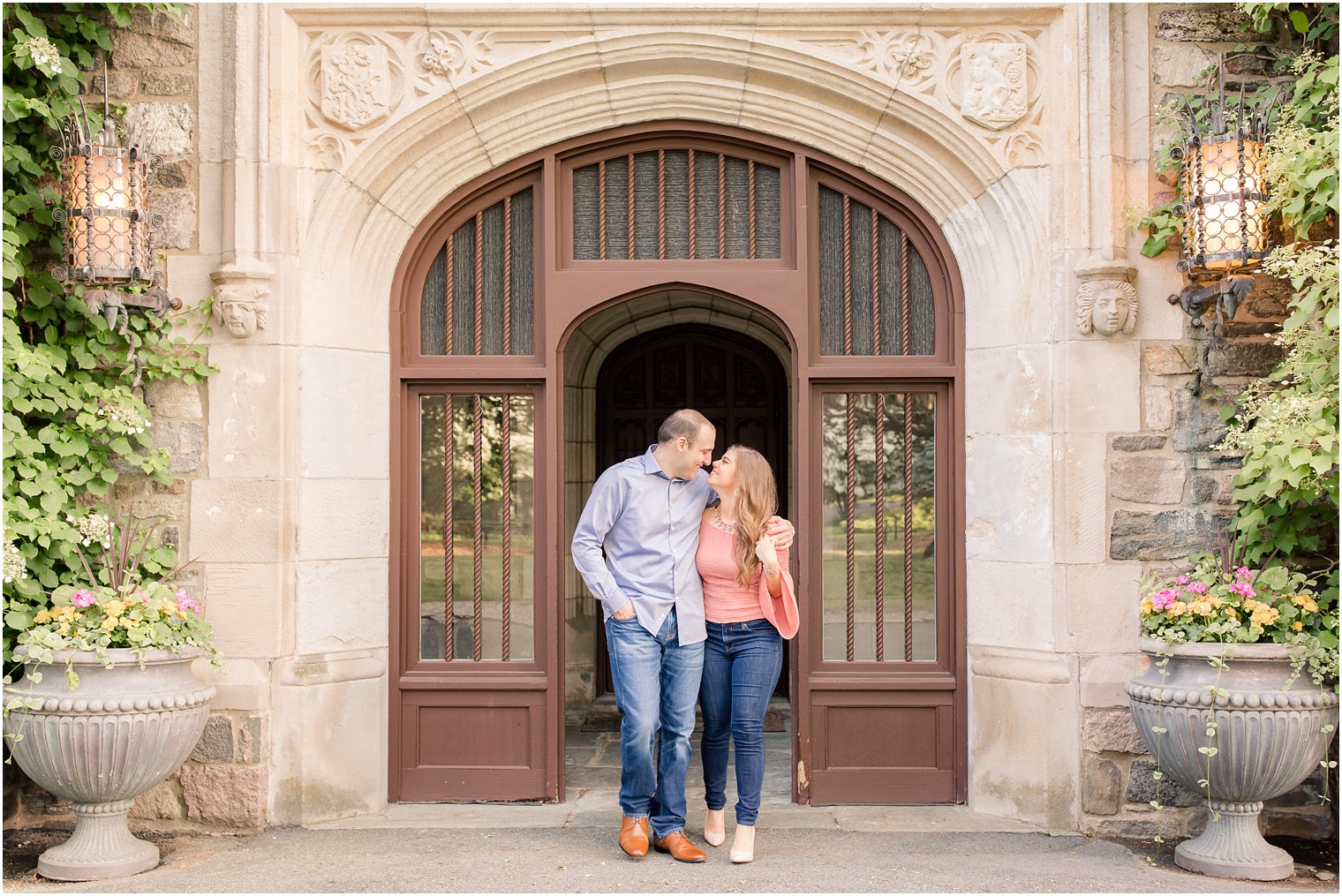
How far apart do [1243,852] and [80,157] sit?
481 centimetres

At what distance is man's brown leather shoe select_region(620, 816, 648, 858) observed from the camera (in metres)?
3.94

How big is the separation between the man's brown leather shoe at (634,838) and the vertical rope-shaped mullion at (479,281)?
6.71 feet

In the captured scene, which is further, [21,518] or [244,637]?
[244,637]

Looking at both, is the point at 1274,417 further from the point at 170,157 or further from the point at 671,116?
the point at 170,157

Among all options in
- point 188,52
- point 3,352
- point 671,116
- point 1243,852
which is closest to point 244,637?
point 3,352

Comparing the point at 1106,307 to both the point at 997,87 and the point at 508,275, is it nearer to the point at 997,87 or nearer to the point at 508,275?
the point at 997,87

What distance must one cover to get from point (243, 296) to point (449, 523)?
124 cm

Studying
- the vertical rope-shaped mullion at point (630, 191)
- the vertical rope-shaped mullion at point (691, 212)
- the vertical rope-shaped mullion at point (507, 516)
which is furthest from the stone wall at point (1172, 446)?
the vertical rope-shaped mullion at point (507, 516)

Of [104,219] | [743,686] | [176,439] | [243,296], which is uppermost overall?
[104,219]

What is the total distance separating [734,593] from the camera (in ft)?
12.8

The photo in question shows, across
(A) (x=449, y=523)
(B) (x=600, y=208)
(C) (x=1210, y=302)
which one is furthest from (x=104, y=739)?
(C) (x=1210, y=302)

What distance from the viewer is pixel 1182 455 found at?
14.5ft

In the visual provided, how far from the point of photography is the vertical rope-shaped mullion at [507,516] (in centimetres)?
484

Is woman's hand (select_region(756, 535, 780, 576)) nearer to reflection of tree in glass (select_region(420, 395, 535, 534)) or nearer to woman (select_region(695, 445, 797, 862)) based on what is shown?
woman (select_region(695, 445, 797, 862))
